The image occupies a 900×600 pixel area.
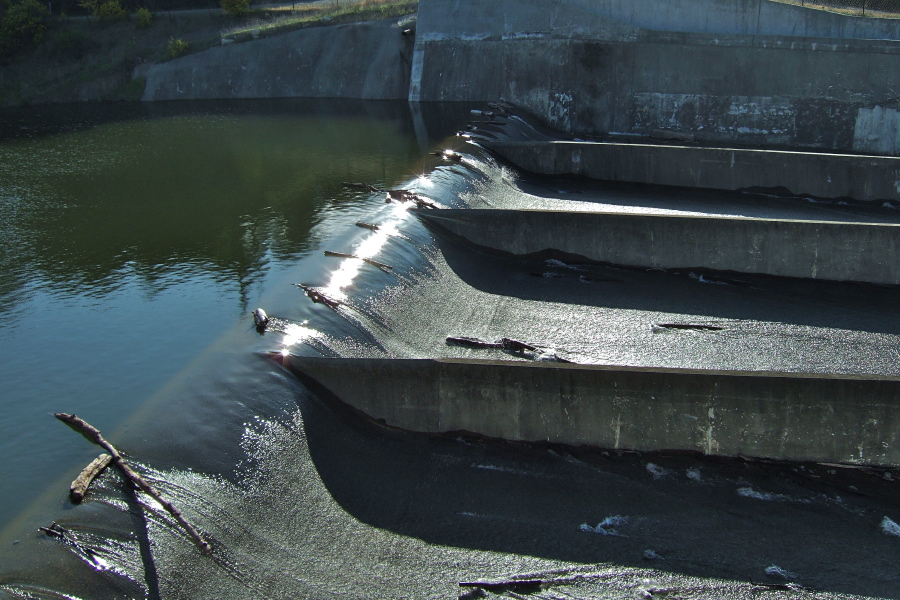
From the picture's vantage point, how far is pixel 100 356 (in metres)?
10.3

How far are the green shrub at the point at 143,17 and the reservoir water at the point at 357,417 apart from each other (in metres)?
23.6

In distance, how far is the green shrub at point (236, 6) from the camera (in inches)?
1531

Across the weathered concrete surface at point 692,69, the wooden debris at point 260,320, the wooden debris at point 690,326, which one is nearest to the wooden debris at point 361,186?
the wooden debris at point 260,320

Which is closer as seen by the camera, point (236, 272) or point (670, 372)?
point (670, 372)

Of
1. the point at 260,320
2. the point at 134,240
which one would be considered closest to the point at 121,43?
the point at 134,240

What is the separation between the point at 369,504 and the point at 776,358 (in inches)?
268

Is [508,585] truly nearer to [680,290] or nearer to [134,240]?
[680,290]

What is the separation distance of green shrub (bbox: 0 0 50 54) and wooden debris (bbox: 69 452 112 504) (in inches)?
1489

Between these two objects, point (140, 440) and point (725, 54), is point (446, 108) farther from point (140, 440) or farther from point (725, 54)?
point (140, 440)

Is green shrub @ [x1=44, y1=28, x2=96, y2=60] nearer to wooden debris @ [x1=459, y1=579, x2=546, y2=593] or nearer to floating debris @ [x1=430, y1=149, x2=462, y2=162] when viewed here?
floating debris @ [x1=430, y1=149, x2=462, y2=162]

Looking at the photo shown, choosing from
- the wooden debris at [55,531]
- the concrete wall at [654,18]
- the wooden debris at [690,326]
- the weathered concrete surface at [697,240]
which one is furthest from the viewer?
the concrete wall at [654,18]

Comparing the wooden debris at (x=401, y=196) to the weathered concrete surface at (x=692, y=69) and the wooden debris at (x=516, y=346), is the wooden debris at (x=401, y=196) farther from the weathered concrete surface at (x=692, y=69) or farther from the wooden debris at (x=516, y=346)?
the weathered concrete surface at (x=692, y=69)

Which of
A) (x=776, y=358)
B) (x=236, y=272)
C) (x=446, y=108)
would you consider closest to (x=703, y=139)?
(x=446, y=108)

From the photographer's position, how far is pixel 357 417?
30.7ft
